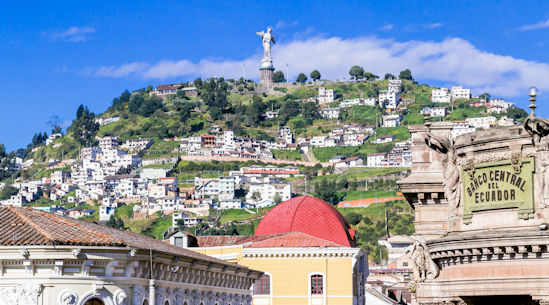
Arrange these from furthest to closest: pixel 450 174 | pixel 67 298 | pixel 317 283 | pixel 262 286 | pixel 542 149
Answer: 1. pixel 262 286
2. pixel 317 283
3. pixel 67 298
4. pixel 450 174
5. pixel 542 149

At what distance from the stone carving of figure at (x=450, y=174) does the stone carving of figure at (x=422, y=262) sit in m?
1.95

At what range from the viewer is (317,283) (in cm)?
8338

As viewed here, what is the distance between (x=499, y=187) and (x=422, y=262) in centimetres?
488

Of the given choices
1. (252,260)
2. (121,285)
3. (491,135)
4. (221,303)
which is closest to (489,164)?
(491,135)

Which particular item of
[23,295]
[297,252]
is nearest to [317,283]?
[297,252]

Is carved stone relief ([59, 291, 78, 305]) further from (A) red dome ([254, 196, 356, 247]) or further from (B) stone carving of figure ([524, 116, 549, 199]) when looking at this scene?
(A) red dome ([254, 196, 356, 247])

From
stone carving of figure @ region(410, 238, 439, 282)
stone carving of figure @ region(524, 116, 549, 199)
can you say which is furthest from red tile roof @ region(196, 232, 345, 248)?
stone carving of figure @ region(524, 116, 549, 199)

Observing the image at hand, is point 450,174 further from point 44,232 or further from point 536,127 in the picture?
point 44,232

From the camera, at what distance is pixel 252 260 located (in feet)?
272

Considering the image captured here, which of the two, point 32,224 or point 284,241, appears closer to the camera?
point 32,224

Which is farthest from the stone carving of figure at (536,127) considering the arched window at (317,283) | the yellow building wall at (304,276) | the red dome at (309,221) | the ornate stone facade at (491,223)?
the red dome at (309,221)

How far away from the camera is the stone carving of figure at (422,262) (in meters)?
36.8

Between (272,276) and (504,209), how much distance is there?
50467 millimetres

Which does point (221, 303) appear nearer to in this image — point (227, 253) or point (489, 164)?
point (227, 253)
